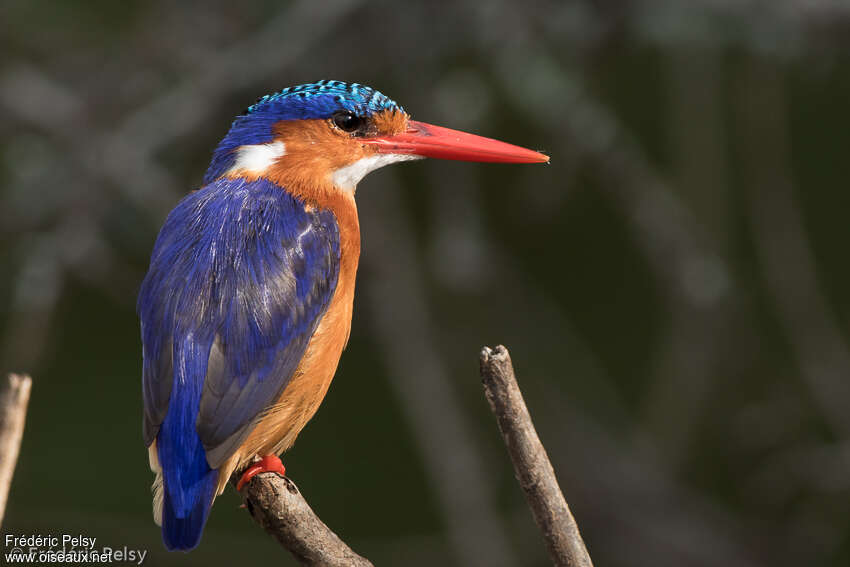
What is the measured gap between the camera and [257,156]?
1897mm

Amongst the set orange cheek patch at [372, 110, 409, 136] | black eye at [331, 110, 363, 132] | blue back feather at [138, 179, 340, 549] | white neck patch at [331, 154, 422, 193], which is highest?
orange cheek patch at [372, 110, 409, 136]

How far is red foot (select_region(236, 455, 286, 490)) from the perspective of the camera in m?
1.57

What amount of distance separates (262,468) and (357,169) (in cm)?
62

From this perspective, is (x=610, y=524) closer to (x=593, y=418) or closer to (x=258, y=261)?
(x=593, y=418)

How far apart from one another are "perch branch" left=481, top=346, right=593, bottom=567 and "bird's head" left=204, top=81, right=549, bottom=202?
2.62 ft

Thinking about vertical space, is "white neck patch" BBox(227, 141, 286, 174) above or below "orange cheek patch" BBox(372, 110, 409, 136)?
below

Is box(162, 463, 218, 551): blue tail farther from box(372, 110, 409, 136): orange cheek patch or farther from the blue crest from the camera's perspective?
box(372, 110, 409, 136): orange cheek patch

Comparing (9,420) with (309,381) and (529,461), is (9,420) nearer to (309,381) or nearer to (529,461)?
(529,461)

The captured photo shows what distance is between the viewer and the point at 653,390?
4473 mm

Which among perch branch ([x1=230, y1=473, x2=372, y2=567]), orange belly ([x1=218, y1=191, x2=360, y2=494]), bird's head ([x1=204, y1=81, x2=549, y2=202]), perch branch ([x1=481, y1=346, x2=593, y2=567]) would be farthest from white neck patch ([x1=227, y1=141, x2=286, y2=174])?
perch branch ([x1=481, y1=346, x2=593, y2=567])

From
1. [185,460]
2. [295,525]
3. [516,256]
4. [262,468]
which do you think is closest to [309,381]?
[262,468]

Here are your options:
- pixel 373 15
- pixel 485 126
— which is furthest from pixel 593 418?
pixel 373 15

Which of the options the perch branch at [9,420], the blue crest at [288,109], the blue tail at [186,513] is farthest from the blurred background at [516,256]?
the perch branch at [9,420]

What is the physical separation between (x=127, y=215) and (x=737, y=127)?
8.03 ft
